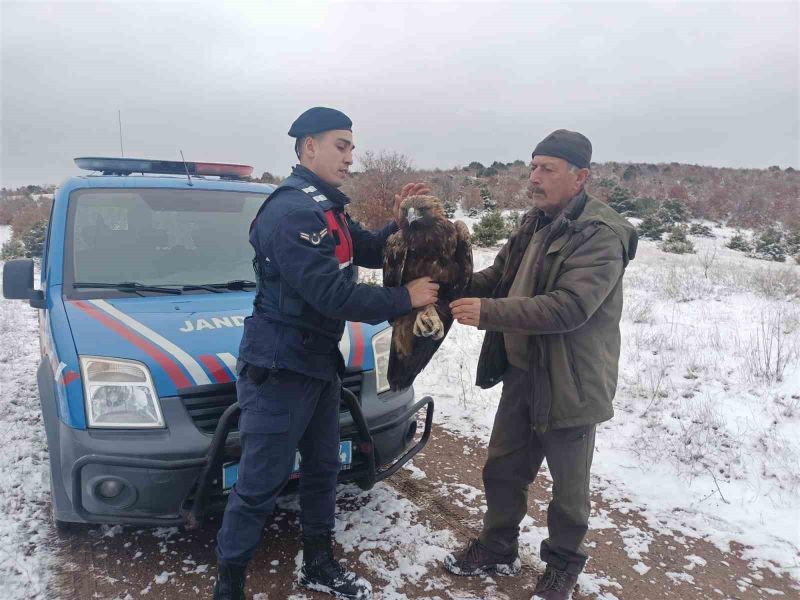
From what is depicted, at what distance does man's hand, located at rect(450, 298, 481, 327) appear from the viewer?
2289 millimetres

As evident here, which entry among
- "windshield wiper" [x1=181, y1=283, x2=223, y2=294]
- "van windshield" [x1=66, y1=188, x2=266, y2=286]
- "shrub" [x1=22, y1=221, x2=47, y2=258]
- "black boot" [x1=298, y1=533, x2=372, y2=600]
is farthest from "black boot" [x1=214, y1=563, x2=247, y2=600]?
"shrub" [x1=22, y1=221, x2=47, y2=258]

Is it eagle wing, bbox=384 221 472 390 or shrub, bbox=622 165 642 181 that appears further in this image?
shrub, bbox=622 165 642 181

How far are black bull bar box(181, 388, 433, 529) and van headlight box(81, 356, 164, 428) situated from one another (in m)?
0.30

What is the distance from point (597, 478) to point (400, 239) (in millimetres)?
2658

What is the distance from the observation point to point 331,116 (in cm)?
235

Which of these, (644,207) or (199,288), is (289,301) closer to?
(199,288)

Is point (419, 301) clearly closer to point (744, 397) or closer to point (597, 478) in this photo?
point (597, 478)

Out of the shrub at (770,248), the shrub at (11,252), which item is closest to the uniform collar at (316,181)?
the shrub at (11,252)

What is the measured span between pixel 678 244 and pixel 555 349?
55.2ft

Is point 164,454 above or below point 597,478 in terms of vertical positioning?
above

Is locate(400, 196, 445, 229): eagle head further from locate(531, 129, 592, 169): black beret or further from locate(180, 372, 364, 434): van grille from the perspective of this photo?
locate(180, 372, 364, 434): van grille

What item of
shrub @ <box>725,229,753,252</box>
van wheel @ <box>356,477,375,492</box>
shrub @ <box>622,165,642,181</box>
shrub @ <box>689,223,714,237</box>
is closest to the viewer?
van wheel @ <box>356,477,375,492</box>

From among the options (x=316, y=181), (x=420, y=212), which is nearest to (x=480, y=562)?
(x=420, y=212)

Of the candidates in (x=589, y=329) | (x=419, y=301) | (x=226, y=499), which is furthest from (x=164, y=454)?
(x=589, y=329)
